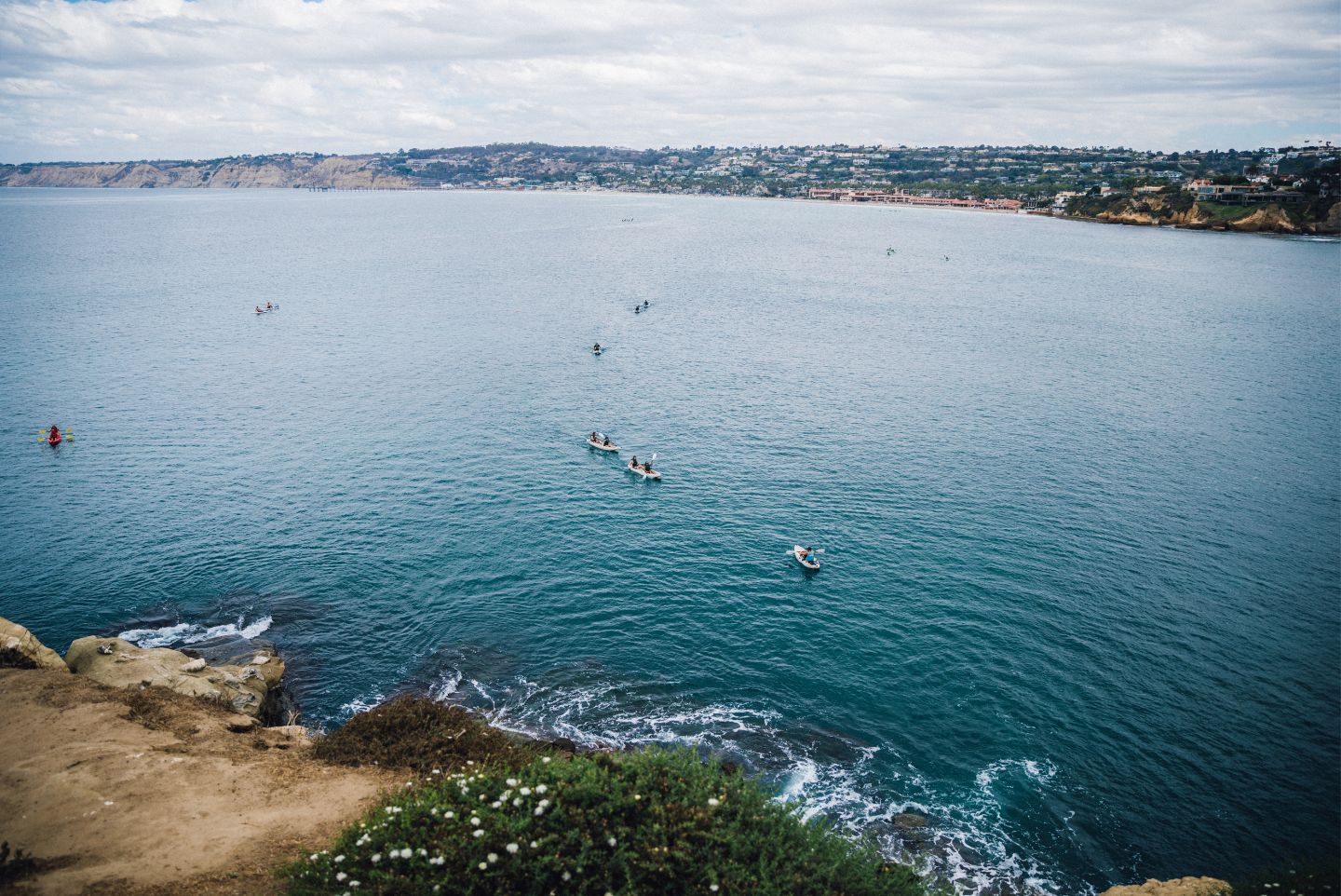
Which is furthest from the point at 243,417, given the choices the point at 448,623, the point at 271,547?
the point at 448,623

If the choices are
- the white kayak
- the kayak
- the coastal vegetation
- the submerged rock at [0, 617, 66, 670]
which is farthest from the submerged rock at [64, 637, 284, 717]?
the white kayak

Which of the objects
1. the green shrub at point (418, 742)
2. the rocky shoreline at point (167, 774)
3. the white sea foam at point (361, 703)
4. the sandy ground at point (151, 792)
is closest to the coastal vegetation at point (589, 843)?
the rocky shoreline at point (167, 774)

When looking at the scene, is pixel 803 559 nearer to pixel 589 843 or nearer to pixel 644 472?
pixel 644 472

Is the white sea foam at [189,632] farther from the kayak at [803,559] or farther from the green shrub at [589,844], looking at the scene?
the kayak at [803,559]

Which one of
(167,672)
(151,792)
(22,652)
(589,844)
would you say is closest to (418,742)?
(151,792)

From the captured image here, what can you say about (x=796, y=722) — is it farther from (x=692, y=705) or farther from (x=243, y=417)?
(x=243, y=417)

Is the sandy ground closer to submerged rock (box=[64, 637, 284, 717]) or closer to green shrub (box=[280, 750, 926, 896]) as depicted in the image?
submerged rock (box=[64, 637, 284, 717])
